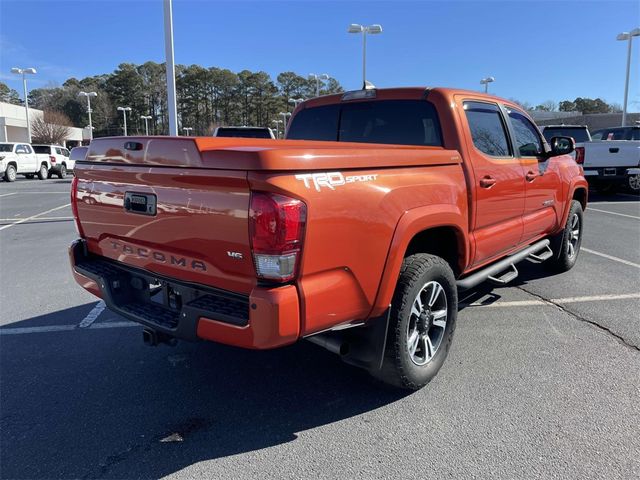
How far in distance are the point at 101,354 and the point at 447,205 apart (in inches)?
115

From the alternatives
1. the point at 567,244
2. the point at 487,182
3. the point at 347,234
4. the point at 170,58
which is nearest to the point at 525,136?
the point at 487,182

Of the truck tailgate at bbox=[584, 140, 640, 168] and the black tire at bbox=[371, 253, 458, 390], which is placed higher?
the truck tailgate at bbox=[584, 140, 640, 168]

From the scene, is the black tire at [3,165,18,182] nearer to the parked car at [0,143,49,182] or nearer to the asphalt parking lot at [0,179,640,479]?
the parked car at [0,143,49,182]

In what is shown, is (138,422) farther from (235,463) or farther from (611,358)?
(611,358)

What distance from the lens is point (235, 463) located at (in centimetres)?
256

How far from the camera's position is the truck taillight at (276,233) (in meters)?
2.21

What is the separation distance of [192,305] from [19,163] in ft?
90.5

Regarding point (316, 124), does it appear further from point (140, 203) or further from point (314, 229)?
point (314, 229)

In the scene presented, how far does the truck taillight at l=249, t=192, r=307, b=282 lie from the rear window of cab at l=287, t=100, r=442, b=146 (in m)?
1.85

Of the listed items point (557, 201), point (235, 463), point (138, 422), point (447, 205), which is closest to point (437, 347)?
point (447, 205)

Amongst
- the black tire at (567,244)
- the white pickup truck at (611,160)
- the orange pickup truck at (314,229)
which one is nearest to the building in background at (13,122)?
the white pickup truck at (611,160)

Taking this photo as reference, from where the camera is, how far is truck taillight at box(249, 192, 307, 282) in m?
2.21

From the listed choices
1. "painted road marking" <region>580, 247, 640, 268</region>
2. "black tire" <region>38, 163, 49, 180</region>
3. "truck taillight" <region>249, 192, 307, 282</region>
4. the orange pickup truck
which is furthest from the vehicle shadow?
"black tire" <region>38, 163, 49, 180</region>

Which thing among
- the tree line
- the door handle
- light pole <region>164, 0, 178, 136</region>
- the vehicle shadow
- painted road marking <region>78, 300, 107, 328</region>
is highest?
the tree line
